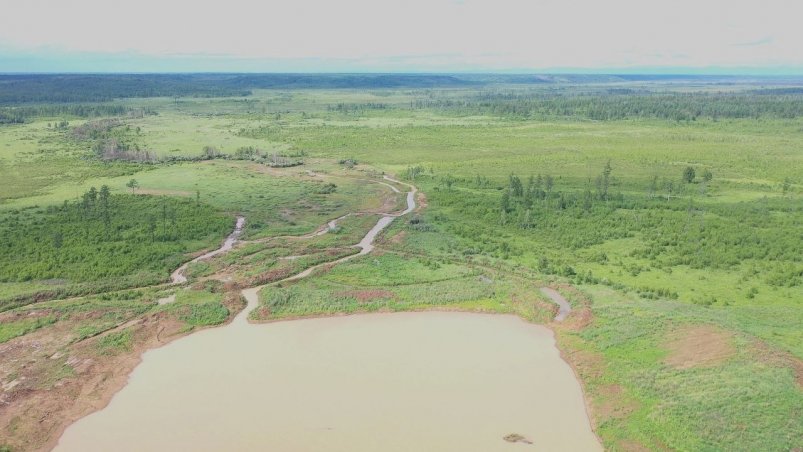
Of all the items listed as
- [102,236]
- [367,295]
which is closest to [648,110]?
[367,295]

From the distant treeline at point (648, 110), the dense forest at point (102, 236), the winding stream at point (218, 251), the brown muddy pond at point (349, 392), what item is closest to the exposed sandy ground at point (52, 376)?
the brown muddy pond at point (349, 392)

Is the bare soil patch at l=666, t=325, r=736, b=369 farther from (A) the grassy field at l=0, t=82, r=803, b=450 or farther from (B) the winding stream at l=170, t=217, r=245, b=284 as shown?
(B) the winding stream at l=170, t=217, r=245, b=284

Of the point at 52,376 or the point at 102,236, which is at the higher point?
the point at 102,236

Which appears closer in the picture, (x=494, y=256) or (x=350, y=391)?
(x=350, y=391)

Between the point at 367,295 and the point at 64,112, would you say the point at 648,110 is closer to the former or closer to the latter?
the point at 367,295

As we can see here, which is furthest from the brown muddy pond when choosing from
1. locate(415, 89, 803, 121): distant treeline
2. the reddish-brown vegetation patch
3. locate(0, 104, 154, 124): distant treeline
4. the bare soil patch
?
locate(0, 104, 154, 124): distant treeline

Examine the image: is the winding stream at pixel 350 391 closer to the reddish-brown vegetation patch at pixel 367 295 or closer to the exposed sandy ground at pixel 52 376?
the exposed sandy ground at pixel 52 376
